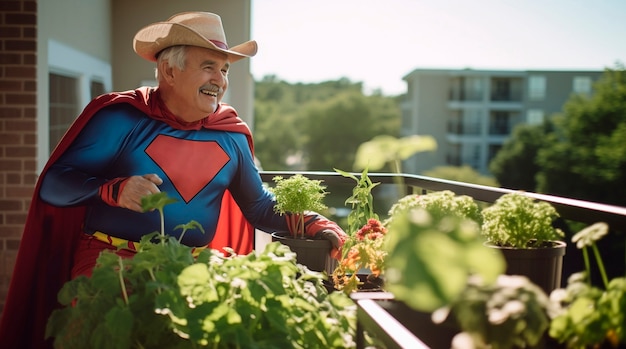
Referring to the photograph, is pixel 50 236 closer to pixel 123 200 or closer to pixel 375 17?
pixel 123 200

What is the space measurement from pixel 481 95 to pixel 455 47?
15.2ft

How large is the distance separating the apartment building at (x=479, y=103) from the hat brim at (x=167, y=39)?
184 ft

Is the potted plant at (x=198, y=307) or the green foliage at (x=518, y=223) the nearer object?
the potted plant at (x=198, y=307)

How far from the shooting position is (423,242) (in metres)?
0.63

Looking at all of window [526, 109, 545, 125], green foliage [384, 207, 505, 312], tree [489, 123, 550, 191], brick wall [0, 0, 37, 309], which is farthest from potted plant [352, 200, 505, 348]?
window [526, 109, 545, 125]

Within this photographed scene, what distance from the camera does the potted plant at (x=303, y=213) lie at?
194 cm

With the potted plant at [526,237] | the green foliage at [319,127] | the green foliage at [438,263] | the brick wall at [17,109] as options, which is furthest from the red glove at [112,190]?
the green foliage at [319,127]

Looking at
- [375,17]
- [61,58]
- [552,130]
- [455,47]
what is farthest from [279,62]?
[61,58]

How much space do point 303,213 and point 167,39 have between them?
728mm

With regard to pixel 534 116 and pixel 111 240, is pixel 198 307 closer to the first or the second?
pixel 111 240

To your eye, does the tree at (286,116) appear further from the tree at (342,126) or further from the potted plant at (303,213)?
the potted plant at (303,213)

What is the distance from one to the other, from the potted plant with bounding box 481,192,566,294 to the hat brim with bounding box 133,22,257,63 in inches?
43.7

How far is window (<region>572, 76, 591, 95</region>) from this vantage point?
55.2 metres

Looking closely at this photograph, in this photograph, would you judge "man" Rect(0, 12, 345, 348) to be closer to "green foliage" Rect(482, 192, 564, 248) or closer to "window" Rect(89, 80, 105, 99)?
"green foliage" Rect(482, 192, 564, 248)
